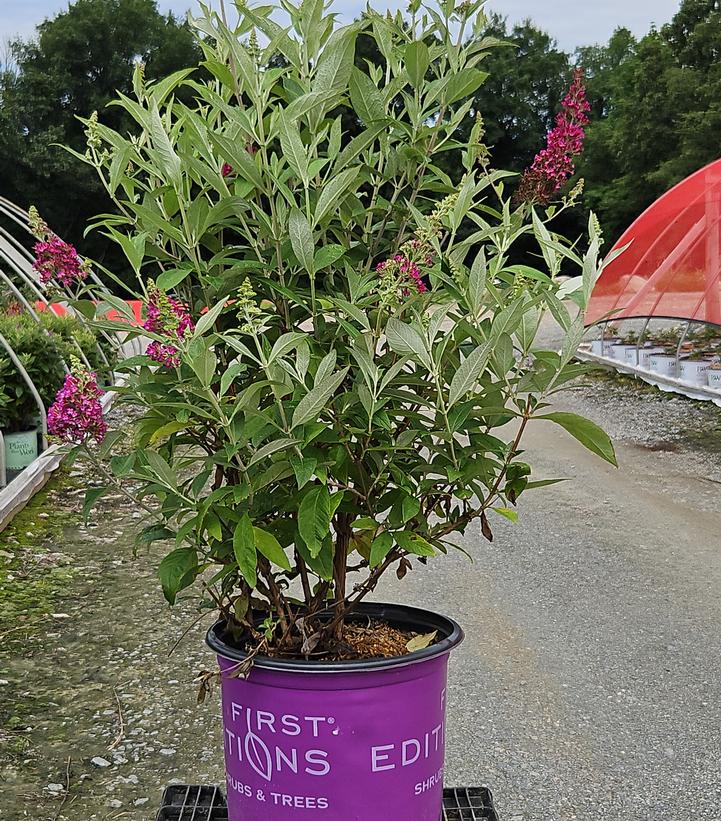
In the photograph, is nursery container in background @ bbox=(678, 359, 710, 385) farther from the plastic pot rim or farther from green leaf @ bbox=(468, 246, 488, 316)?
green leaf @ bbox=(468, 246, 488, 316)

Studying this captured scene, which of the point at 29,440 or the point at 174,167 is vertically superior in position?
the point at 174,167

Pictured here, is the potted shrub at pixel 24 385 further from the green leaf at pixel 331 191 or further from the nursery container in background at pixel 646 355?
the nursery container in background at pixel 646 355

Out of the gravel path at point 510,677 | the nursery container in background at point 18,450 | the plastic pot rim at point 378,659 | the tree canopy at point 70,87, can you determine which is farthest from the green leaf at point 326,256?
the tree canopy at point 70,87

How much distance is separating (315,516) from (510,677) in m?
2.23

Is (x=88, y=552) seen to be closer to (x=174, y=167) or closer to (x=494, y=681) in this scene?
(x=494, y=681)

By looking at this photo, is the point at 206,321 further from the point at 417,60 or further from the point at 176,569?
the point at 417,60

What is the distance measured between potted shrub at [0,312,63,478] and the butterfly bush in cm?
437

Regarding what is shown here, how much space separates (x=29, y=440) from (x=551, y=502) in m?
3.70

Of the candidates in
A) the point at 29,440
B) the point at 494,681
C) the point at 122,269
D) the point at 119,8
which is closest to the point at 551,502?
the point at 494,681

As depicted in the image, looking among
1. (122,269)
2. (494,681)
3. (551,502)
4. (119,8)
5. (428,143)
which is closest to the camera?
(428,143)

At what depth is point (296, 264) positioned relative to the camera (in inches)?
77.8

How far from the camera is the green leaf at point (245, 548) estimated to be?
1.77m

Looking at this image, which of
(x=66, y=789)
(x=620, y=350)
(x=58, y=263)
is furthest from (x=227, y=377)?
(x=620, y=350)

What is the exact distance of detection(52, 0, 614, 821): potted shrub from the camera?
183 centimetres
